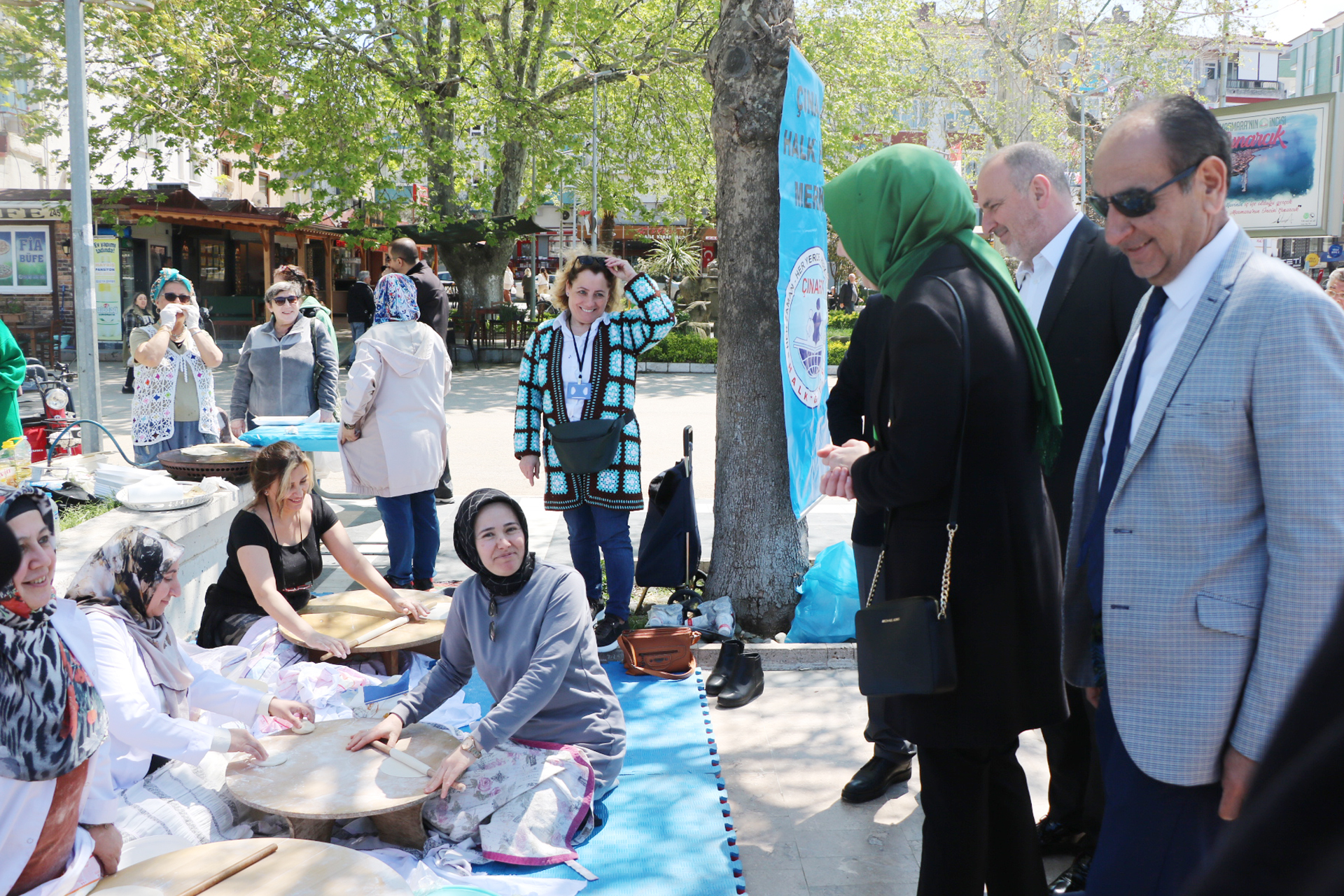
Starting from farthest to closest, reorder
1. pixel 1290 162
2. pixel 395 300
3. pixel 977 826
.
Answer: pixel 1290 162 < pixel 395 300 < pixel 977 826

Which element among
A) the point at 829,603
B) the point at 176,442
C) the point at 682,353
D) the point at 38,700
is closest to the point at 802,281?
the point at 829,603

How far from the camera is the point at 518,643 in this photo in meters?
3.44

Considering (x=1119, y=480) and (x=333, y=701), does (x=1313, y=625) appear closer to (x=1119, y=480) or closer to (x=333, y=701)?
(x=1119, y=480)

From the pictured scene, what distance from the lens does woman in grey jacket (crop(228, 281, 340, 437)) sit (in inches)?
280

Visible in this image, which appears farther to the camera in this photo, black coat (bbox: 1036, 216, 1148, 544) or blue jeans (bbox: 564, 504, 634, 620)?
blue jeans (bbox: 564, 504, 634, 620)

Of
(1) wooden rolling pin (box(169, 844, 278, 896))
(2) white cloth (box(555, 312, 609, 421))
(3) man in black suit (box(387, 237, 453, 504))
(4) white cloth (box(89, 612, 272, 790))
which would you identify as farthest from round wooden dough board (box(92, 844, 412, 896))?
(3) man in black suit (box(387, 237, 453, 504))

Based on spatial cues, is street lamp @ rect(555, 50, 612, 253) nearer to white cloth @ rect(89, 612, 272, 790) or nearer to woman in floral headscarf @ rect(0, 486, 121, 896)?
white cloth @ rect(89, 612, 272, 790)

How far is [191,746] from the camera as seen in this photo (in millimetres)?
3029

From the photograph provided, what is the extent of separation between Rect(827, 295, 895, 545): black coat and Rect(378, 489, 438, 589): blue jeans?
273 cm

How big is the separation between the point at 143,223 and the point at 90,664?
21.2 meters

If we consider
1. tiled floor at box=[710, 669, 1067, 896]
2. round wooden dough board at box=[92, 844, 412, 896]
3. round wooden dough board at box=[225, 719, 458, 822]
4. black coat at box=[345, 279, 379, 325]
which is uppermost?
black coat at box=[345, 279, 379, 325]

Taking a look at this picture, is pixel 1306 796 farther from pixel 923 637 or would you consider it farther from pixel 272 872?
pixel 272 872

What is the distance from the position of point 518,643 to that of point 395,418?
8.66 feet

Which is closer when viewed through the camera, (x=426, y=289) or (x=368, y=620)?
(x=368, y=620)
